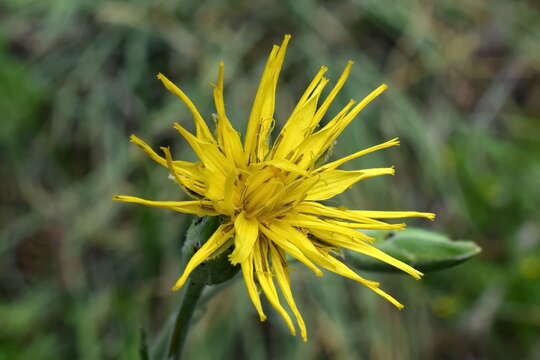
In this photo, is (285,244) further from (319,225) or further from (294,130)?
(294,130)

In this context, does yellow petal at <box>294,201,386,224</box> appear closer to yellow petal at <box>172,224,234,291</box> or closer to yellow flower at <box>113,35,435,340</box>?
yellow flower at <box>113,35,435,340</box>

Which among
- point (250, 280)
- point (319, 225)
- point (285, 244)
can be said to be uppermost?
point (319, 225)

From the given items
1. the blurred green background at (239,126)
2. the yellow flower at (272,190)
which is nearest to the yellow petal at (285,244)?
the yellow flower at (272,190)

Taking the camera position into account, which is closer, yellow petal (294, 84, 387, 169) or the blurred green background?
yellow petal (294, 84, 387, 169)

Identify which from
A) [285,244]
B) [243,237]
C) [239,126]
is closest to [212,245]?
[243,237]

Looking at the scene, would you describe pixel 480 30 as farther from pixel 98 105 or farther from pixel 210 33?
pixel 98 105

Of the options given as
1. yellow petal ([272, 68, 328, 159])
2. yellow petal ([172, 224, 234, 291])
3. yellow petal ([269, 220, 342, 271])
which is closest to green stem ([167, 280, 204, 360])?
yellow petal ([172, 224, 234, 291])
